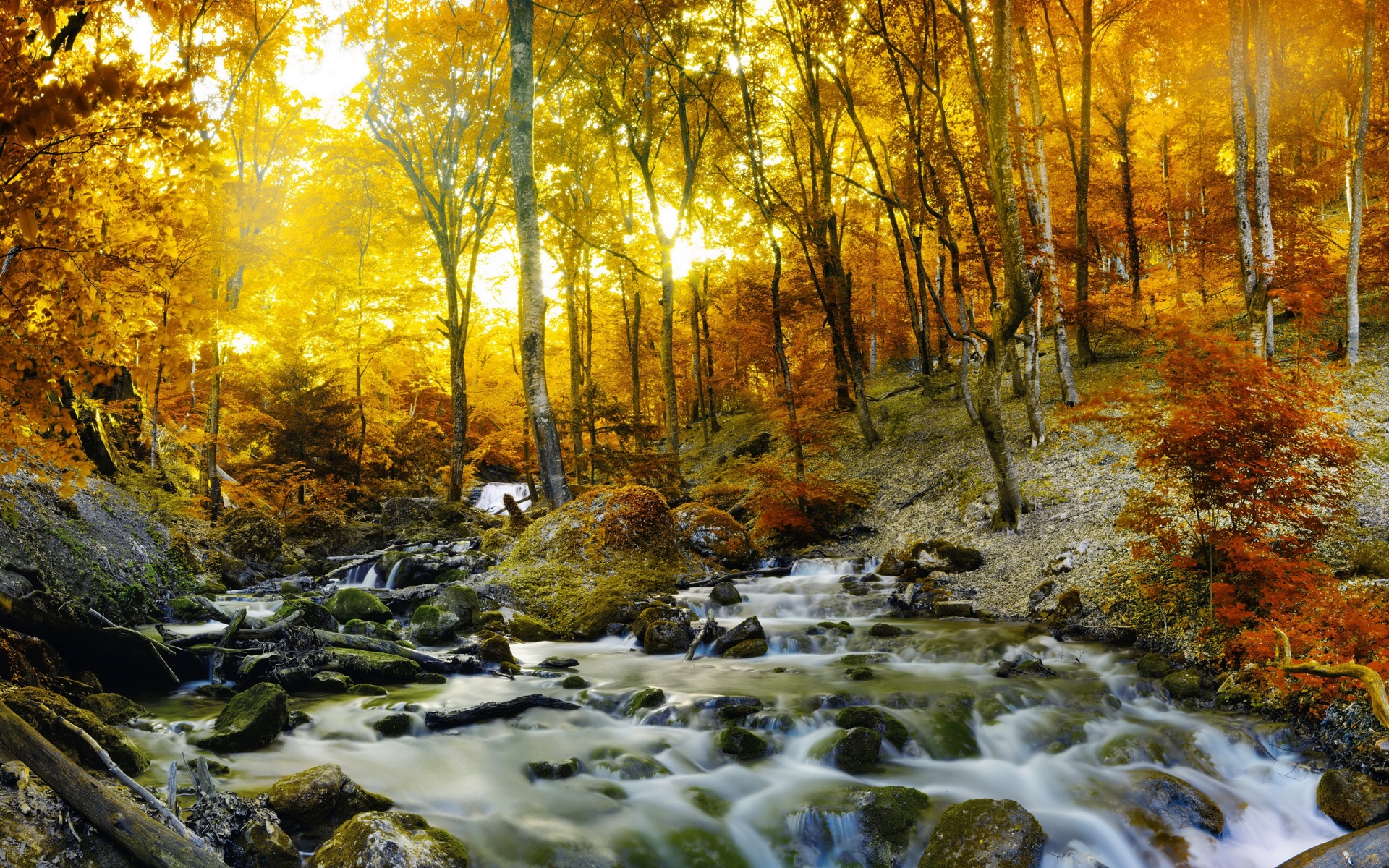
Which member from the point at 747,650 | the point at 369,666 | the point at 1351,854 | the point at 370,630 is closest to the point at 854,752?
the point at 1351,854

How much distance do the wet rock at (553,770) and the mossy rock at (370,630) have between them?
3.49m

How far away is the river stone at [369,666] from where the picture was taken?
23.0ft

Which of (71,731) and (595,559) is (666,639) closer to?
(595,559)

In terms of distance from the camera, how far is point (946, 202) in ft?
47.7

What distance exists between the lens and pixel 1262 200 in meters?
11.4

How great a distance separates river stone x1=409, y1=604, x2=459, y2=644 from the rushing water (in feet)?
5.42

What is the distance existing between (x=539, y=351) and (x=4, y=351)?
7580mm

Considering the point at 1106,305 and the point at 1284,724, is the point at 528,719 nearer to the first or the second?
the point at 1284,724

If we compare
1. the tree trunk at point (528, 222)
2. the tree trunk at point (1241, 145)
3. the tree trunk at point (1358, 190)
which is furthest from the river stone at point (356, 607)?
the tree trunk at point (1358, 190)

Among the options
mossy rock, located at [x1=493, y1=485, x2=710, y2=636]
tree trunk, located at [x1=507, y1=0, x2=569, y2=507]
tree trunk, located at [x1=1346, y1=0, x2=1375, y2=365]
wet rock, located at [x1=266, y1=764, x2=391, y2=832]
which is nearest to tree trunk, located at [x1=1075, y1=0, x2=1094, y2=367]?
tree trunk, located at [x1=1346, y1=0, x2=1375, y2=365]

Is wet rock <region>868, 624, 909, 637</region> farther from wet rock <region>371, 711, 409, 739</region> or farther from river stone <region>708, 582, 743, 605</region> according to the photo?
wet rock <region>371, 711, 409, 739</region>

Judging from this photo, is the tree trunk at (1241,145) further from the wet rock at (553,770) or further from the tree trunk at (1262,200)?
the wet rock at (553,770)

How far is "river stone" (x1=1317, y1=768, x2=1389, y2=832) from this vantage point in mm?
4270

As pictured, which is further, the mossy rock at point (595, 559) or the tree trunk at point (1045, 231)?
the tree trunk at point (1045, 231)
